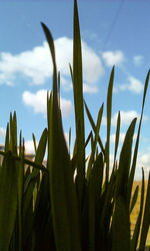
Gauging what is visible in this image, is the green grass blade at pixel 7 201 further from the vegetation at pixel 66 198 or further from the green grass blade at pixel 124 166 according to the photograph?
the green grass blade at pixel 124 166

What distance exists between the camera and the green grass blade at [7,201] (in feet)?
0.89

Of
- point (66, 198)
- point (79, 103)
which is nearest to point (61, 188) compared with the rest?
point (66, 198)

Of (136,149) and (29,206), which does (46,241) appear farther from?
(136,149)

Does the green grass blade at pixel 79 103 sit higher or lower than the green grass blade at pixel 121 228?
higher

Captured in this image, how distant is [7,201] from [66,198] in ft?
0.30

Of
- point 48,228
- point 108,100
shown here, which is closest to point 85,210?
point 48,228

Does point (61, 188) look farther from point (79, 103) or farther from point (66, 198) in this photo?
point (79, 103)

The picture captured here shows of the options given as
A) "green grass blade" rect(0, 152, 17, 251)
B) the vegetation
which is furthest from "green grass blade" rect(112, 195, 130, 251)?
"green grass blade" rect(0, 152, 17, 251)

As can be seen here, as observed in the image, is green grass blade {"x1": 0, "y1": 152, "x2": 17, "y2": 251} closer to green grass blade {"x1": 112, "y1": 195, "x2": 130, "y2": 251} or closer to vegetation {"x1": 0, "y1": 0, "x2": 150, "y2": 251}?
vegetation {"x1": 0, "y1": 0, "x2": 150, "y2": 251}

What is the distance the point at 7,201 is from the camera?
0.92ft

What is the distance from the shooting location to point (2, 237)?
285 millimetres

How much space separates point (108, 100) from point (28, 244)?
22 cm

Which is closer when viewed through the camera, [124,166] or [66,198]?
[66,198]

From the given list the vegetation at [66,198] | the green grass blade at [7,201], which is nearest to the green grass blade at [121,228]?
the vegetation at [66,198]
